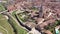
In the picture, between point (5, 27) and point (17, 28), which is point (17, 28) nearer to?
point (17, 28)

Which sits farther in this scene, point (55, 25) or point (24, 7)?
point (24, 7)

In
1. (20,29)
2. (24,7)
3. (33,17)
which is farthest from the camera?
(24,7)

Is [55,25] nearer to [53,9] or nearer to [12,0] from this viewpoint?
[53,9]

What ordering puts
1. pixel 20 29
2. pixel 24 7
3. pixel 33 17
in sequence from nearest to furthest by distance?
pixel 20 29 → pixel 33 17 → pixel 24 7

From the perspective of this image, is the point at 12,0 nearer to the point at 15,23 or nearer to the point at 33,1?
the point at 33,1

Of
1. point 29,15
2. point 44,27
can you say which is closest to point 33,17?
point 29,15

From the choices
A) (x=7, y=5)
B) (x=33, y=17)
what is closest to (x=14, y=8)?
(x=7, y=5)

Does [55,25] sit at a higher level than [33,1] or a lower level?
lower

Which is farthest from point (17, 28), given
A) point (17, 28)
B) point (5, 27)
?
point (5, 27)

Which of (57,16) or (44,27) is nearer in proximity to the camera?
(44,27)
